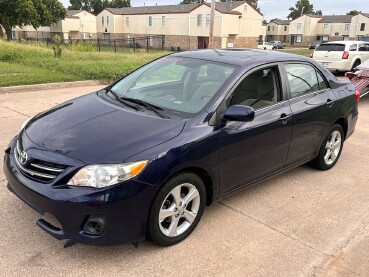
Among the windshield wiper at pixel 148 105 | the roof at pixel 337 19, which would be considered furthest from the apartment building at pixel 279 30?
the windshield wiper at pixel 148 105

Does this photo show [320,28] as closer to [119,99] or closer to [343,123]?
[343,123]

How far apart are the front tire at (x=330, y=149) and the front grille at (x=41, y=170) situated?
136 inches

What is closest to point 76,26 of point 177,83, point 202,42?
point 202,42

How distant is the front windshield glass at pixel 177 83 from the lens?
12.0 feet

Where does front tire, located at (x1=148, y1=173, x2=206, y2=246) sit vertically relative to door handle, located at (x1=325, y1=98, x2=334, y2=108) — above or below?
below

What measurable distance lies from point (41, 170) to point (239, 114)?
1709 mm

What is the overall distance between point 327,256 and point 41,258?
2370 mm

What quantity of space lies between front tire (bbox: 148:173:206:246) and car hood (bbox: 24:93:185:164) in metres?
0.40

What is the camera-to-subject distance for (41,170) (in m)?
2.89

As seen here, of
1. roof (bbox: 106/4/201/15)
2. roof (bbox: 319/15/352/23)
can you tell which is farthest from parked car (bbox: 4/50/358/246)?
roof (bbox: 319/15/352/23)

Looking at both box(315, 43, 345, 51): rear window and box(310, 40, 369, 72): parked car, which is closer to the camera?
box(310, 40, 369, 72): parked car

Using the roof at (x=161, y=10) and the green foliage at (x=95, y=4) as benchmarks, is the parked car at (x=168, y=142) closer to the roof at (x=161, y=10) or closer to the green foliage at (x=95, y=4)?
the roof at (x=161, y=10)

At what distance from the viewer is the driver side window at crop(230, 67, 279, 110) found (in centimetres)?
373

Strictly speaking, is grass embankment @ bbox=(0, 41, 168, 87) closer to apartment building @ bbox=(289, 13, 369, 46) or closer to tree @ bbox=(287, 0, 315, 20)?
apartment building @ bbox=(289, 13, 369, 46)
